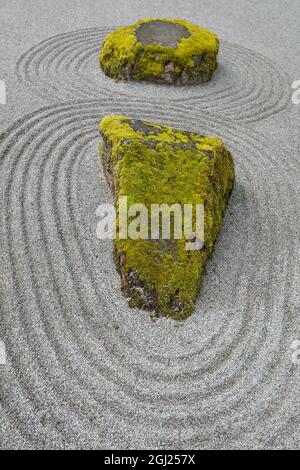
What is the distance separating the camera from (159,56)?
9.28 meters

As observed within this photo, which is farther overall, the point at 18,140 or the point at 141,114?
the point at 141,114

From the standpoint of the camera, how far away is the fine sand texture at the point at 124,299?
416cm

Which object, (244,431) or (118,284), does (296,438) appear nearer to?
(244,431)

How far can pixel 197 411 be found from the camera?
14.0 feet

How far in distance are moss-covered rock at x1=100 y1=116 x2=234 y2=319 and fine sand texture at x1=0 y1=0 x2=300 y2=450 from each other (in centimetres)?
26

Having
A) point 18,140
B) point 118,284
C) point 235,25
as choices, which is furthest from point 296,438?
point 235,25

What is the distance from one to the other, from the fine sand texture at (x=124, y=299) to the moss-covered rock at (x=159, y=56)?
0.30 m
